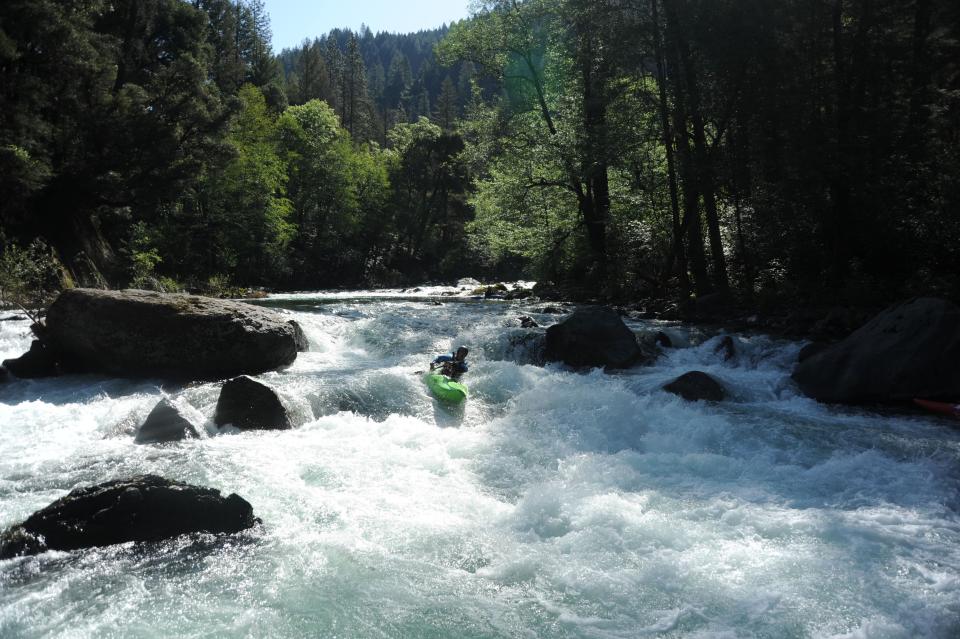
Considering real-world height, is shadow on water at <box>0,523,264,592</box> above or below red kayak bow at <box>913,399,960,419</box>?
above

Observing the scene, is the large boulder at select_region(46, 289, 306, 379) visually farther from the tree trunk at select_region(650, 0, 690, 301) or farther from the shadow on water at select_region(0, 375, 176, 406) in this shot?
the tree trunk at select_region(650, 0, 690, 301)

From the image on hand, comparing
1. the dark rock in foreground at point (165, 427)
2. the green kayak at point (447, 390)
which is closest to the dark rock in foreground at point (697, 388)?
the green kayak at point (447, 390)

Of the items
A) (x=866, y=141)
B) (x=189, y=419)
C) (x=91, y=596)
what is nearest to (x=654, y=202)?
(x=866, y=141)

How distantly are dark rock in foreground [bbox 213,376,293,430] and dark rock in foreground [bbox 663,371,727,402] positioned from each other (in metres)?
5.51

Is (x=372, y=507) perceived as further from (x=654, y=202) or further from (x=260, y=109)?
(x=260, y=109)

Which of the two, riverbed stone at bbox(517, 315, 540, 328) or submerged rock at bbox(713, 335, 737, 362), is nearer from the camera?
submerged rock at bbox(713, 335, 737, 362)

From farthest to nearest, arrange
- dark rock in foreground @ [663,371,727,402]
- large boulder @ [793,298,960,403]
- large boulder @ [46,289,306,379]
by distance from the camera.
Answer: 1. large boulder @ [46,289,306,379]
2. dark rock in foreground @ [663,371,727,402]
3. large boulder @ [793,298,960,403]

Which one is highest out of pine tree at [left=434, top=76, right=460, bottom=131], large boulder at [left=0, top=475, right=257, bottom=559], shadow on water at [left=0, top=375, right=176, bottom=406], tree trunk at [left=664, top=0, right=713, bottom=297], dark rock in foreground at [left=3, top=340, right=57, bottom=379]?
pine tree at [left=434, top=76, right=460, bottom=131]

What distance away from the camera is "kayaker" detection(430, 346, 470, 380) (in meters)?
9.41

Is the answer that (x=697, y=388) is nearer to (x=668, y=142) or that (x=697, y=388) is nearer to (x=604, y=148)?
(x=668, y=142)

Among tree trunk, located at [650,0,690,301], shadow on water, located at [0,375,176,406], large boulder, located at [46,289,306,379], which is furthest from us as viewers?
tree trunk, located at [650,0,690,301]

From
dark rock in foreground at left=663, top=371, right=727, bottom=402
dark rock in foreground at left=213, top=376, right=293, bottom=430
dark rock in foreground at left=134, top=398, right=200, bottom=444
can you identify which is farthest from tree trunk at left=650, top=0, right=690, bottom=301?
dark rock in foreground at left=134, top=398, right=200, bottom=444

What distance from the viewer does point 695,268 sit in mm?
15914

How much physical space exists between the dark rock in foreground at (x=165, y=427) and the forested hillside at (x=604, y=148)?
34.3 ft
